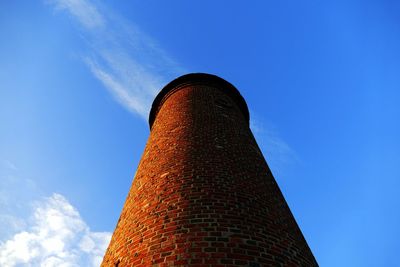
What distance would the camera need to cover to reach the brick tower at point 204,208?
318 centimetres

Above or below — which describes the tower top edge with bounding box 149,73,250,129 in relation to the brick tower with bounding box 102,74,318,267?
above

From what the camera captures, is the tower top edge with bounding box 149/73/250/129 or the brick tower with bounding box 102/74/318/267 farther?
the tower top edge with bounding box 149/73/250/129

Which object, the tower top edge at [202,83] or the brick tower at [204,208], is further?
the tower top edge at [202,83]

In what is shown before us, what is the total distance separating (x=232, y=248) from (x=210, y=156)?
1.89 metres

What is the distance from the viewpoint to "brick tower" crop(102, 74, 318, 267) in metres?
3.18

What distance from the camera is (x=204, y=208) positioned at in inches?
145

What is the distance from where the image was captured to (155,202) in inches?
160

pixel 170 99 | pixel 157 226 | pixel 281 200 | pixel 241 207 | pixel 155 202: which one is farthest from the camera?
pixel 170 99

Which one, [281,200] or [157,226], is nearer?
[157,226]

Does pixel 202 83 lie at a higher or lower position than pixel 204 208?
higher

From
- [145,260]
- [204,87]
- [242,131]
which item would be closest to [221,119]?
[242,131]

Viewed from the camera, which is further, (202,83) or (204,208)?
(202,83)

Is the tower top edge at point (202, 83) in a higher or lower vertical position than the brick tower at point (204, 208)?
higher

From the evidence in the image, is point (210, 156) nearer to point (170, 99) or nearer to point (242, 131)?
point (242, 131)
